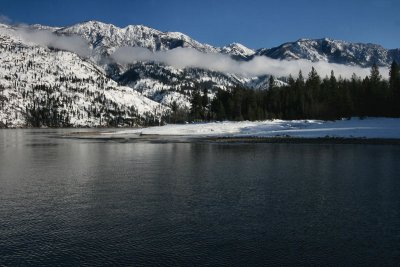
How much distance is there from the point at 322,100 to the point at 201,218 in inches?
6352

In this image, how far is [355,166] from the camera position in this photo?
41531 millimetres

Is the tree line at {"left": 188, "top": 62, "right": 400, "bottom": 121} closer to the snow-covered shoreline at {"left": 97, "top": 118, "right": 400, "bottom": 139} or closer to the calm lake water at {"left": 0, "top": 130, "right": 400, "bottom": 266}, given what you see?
the snow-covered shoreline at {"left": 97, "top": 118, "right": 400, "bottom": 139}

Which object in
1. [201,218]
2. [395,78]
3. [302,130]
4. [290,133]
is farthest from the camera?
[395,78]

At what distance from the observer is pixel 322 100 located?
172 metres

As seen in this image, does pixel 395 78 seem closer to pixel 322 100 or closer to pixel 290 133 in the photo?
pixel 322 100

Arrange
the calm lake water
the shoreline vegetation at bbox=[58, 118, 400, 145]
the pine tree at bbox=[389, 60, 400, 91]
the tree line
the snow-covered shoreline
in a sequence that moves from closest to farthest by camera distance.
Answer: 1. the calm lake water
2. the shoreline vegetation at bbox=[58, 118, 400, 145]
3. the snow-covered shoreline
4. the pine tree at bbox=[389, 60, 400, 91]
5. the tree line

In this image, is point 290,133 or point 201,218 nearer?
point 201,218

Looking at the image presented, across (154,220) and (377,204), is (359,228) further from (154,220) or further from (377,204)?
(154,220)

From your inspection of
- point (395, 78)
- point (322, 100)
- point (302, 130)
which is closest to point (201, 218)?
point (302, 130)

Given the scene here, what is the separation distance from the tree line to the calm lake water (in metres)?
109

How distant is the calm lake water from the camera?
1488 cm

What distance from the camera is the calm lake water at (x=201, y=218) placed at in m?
14.9

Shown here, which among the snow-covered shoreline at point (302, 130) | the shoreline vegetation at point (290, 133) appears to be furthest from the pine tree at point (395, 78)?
the shoreline vegetation at point (290, 133)

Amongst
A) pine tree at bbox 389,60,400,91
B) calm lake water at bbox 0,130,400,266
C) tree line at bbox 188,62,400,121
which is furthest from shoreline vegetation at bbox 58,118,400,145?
calm lake water at bbox 0,130,400,266
